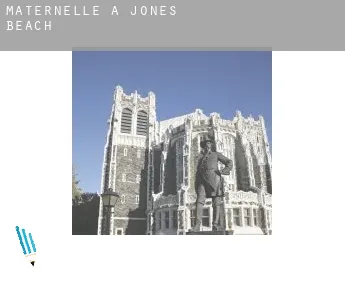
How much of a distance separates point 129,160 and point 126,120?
2.64 metres

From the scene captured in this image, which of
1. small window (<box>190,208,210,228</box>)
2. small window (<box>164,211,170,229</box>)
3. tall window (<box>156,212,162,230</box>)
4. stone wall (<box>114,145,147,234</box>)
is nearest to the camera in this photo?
small window (<box>190,208,210,228</box>)

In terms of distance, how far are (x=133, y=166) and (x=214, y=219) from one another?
7.09 metres

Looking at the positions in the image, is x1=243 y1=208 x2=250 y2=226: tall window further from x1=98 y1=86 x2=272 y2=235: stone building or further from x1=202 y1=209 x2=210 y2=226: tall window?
x1=202 y1=209 x2=210 y2=226: tall window

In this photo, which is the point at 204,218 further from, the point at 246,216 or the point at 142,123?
the point at 142,123

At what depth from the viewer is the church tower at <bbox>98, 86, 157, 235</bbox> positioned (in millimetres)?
22578

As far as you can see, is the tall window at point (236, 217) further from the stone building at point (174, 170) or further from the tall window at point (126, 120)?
the tall window at point (126, 120)

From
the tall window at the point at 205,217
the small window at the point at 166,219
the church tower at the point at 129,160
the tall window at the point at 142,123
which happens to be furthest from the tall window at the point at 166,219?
the tall window at the point at 142,123

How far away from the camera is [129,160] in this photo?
24.6 metres

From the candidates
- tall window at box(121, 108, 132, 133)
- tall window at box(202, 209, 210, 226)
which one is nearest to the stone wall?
tall window at box(121, 108, 132, 133)

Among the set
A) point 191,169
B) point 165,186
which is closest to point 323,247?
point 191,169

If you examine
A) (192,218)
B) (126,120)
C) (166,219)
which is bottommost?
(166,219)

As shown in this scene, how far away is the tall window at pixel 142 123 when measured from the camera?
2550 centimetres

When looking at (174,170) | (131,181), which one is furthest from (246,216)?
(131,181)

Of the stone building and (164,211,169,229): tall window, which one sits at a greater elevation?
the stone building
